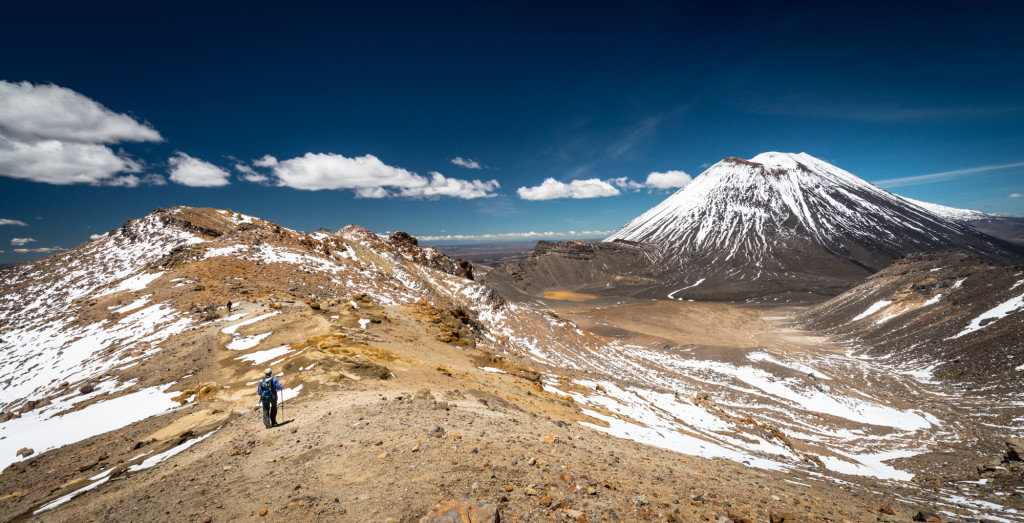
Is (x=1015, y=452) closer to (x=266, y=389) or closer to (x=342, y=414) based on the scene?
Answer: (x=342, y=414)

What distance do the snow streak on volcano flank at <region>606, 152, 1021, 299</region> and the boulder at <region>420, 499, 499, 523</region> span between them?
102382 mm

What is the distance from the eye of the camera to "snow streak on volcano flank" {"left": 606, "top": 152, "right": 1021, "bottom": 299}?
123375mm

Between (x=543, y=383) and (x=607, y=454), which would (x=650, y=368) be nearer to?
(x=543, y=383)

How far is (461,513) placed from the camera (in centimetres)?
450

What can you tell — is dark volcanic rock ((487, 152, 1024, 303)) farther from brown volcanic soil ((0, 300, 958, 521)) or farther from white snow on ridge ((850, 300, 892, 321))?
brown volcanic soil ((0, 300, 958, 521))

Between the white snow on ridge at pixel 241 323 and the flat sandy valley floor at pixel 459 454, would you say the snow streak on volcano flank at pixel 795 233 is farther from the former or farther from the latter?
the white snow on ridge at pixel 241 323

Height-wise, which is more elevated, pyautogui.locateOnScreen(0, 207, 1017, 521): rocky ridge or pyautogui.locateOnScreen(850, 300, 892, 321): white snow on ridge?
pyautogui.locateOnScreen(0, 207, 1017, 521): rocky ridge

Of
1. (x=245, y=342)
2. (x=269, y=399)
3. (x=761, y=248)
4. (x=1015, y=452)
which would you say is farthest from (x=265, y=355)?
(x=761, y=248)

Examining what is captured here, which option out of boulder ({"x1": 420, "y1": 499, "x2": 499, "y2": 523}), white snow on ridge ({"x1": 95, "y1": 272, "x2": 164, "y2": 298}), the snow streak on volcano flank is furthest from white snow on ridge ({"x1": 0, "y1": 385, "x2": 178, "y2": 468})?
the snow streak on volcano flank

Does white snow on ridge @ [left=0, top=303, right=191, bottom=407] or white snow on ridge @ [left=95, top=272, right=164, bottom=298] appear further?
white snow on ridge @ [left=95, top=272, right=164, bottom=298]

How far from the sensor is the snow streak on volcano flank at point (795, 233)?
123 metres

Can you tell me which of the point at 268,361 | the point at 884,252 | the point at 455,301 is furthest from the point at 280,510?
the point at 884,252

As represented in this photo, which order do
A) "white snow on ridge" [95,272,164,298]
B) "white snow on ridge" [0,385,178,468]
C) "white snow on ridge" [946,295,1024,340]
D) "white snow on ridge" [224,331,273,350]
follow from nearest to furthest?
"white snow on ridge" [0,385,178,468] < "white snow on ridge" [224,331,273,350] < "white snow on ridge" [95,272,164,298] < "white snow on ridge" [946,295,1024,340]

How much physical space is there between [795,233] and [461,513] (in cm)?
18889
